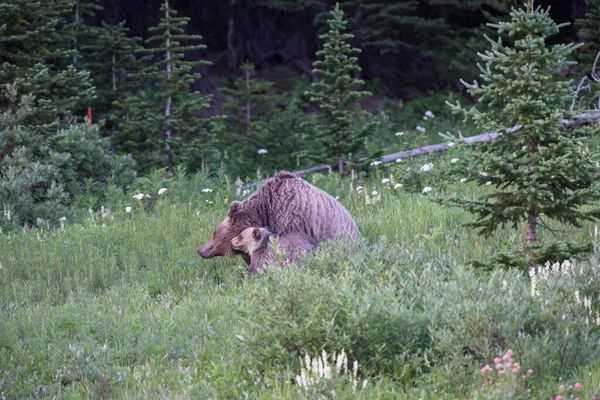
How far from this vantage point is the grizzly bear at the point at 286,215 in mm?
8344

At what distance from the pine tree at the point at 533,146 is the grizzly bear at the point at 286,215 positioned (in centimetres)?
182

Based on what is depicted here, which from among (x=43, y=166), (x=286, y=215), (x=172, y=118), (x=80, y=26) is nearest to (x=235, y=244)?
(x=286, y=215)

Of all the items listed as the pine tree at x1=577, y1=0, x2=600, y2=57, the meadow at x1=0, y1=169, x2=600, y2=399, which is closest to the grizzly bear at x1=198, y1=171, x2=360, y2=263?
the meadow at x1=0, y1=169, x2=600, y2=399

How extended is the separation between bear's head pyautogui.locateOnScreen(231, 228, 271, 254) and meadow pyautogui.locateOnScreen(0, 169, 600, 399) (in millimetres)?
375

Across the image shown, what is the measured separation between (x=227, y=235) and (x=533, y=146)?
3613 mm

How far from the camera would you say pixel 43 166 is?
1229 centimetres

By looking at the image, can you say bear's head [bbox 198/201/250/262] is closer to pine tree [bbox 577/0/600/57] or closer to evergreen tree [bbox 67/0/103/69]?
evergreen tree [bbox 67/0/103/69]

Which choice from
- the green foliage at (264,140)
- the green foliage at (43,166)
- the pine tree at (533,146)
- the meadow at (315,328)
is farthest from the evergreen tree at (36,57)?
the pine tree at (533,146)

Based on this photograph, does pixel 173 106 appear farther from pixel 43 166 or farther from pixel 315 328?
pixel 315 328

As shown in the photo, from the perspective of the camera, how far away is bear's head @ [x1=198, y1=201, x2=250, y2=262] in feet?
28.8

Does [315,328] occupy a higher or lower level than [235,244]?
higher

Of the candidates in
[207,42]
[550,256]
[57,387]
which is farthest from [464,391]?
[207,42]

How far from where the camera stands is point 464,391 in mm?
5004

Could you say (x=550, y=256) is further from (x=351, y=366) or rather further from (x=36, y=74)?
(x=36, y=74)
